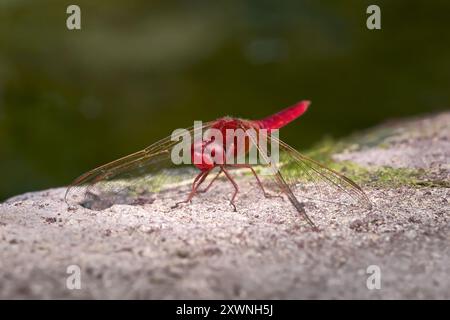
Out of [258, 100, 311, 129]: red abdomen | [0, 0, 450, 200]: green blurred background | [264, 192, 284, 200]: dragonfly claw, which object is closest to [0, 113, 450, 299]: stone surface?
[264, 192, 284, 200]: dragonfly claw

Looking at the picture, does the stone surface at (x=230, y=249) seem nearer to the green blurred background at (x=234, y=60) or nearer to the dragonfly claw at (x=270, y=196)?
the dragonfly claw at (x=270, y=196)

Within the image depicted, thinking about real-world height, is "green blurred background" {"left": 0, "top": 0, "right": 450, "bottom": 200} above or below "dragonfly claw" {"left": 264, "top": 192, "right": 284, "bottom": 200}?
above

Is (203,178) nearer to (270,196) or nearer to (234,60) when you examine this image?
(270,196)

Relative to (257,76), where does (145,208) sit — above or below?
below

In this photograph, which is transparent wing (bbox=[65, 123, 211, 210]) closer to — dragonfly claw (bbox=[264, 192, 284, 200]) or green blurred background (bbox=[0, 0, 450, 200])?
dragonfly claw (bbox=[264, 192, 284, 200])

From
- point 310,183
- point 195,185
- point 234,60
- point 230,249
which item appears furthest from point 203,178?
point 234,60

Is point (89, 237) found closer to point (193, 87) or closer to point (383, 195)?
point (383, 195)

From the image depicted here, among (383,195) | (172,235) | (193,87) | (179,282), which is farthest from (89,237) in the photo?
(193,87)
